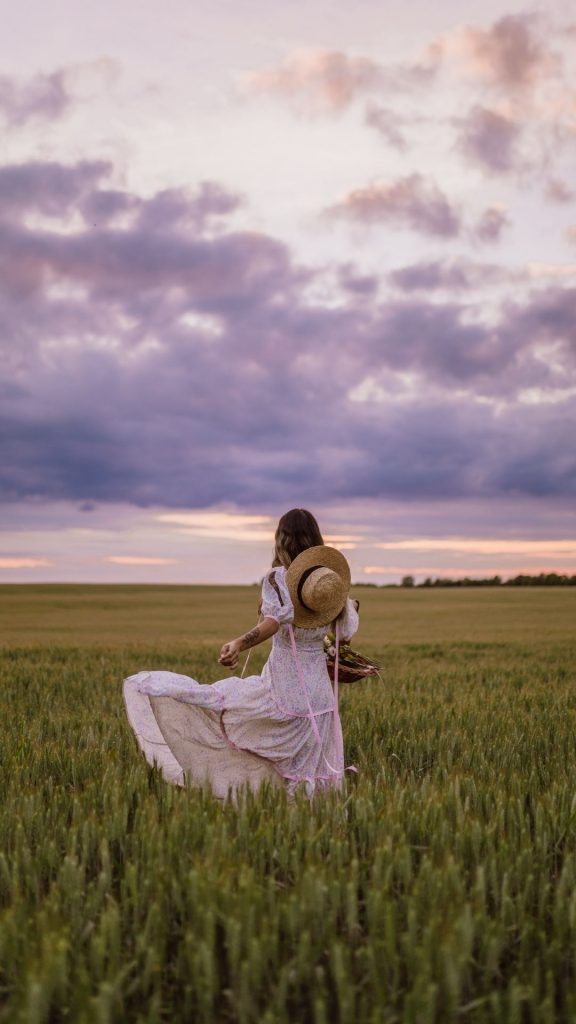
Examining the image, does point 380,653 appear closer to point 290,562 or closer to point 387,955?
point 290,562

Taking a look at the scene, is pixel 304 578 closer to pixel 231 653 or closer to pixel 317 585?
pixel 317 585

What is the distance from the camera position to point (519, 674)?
14.6m

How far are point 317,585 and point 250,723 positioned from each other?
1142mm

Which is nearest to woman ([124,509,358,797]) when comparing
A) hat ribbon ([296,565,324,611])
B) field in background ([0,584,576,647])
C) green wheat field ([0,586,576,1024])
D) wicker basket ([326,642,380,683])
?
hat ribbon ([296,565,324,611])

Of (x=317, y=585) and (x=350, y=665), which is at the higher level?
(x=317, y=585)

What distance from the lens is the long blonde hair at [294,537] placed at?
618cm

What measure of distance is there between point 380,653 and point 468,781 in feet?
46.8

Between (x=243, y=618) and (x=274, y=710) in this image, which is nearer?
(x=274, y=710)

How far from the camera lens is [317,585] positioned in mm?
5871

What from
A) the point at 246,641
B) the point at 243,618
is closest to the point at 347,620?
the point at 246,641

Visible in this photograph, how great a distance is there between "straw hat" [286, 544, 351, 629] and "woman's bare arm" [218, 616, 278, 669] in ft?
0.98

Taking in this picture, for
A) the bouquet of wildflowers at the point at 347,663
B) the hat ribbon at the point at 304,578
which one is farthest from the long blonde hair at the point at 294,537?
the bouquet of wildflowers at the point at 347,663

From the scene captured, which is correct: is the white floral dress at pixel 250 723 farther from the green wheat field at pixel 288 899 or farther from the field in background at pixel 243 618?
the field in background at pixel 243 618

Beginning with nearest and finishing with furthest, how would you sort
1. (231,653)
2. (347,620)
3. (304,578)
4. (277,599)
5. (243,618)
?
(231,653), (277,599), (304,578), (347,620), (243,618)
